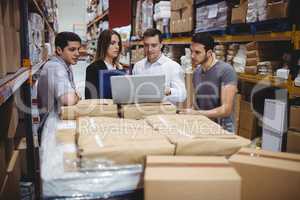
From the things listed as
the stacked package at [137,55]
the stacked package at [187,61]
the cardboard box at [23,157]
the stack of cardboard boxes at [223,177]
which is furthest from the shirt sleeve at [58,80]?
the stacked package at [137,55]

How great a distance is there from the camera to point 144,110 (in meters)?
1.61

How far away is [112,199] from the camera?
3.42 feet

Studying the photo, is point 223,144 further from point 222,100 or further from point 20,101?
point 20,101

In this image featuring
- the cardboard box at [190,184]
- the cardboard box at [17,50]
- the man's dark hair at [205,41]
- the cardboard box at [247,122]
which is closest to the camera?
the cardboard box at [190,184]

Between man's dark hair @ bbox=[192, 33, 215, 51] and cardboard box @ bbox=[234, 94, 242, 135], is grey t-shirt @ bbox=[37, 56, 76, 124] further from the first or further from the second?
cardboard box @ bbox=[234, 94, 242, 135]

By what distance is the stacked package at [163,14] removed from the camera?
513 cm

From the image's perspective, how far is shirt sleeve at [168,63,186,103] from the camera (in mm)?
2934

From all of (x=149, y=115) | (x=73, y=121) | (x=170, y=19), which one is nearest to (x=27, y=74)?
(x=73, y=121)

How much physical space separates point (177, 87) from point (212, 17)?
1.18 m

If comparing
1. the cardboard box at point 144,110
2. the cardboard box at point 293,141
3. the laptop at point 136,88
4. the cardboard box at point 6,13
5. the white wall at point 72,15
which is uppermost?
the white wall at point 72,15

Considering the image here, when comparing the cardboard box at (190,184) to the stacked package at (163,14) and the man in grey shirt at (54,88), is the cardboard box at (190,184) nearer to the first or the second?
the man in grey shirt at (54,88)

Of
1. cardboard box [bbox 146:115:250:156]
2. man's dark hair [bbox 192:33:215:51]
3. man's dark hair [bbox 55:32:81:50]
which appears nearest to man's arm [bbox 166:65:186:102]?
man's dark hair [bbox 192:33:215:51]

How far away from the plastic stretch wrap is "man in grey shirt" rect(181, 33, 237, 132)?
57.3 inches

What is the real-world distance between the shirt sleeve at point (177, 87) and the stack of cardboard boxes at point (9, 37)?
1.33 metres
